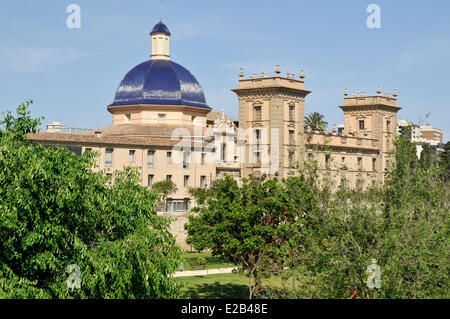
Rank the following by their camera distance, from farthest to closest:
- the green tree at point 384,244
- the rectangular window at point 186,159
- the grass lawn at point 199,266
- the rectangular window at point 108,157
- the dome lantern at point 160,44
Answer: the dome lantern at point 160,44 < the rectangular window at point 186,159 < the rectangular window at point 108,157 < the grass lawn at point 199,266 < the green tree at point 384,244

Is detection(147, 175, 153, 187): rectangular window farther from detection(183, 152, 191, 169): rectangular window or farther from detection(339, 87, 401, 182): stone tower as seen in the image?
detection(339, 87, 401, 182): stone tower

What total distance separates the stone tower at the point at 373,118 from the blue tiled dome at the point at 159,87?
25236 millimetres

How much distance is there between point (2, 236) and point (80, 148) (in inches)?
2119

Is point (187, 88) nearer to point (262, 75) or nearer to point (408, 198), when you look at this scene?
point (262, 75)

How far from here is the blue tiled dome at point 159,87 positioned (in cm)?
9194

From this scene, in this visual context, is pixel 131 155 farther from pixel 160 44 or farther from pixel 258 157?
pixel 160 44

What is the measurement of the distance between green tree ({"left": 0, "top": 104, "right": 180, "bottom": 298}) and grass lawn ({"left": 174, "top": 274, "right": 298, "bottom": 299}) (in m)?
18.7

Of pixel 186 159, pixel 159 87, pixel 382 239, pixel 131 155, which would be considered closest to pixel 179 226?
pixel 131 155

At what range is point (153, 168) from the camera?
7862 centimetres

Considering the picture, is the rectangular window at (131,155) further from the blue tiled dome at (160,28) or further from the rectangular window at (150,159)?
the blue tiled dome at (160,28)

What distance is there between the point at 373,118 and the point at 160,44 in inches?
1331

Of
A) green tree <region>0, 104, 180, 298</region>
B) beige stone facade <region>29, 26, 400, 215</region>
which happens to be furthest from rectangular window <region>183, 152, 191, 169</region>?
green tree <region>0, 104, 180, 298</region>

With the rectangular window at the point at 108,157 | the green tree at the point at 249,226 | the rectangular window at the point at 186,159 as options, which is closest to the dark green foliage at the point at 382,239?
the green tree at the point at 249,226
